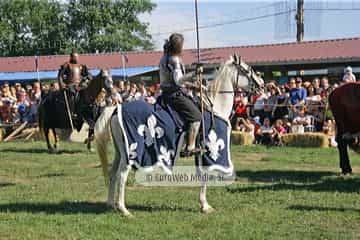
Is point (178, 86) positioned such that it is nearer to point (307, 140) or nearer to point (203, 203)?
point (203, 203)

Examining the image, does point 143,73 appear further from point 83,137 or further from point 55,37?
point 55,37

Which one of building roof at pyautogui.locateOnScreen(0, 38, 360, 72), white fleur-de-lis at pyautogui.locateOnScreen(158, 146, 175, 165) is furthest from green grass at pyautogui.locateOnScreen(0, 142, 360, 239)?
building roof at pyautogui.locateOnScreen(0, 38, 360, 72)

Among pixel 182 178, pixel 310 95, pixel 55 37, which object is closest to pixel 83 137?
pixel 310 95

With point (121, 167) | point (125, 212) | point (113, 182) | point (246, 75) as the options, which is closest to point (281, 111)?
point (246, 75)

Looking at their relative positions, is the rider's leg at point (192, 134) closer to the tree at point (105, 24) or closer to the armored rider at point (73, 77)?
the armored rider at point (73, 77)

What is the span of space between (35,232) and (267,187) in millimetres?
4559

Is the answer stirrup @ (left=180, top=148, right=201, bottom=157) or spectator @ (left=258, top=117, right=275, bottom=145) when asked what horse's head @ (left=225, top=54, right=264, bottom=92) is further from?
spectator @ (left=258, top=117, right=275, bottom=145)

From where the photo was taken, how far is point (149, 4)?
232 ft

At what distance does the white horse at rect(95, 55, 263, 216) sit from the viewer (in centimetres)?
903

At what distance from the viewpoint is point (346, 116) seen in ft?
40.9

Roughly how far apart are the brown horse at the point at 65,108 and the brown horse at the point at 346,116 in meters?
5.19

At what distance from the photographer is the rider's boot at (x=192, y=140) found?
30.0 feet

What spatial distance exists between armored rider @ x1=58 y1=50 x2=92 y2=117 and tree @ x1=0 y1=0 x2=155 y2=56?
50.3 m

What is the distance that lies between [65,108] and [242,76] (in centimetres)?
811
